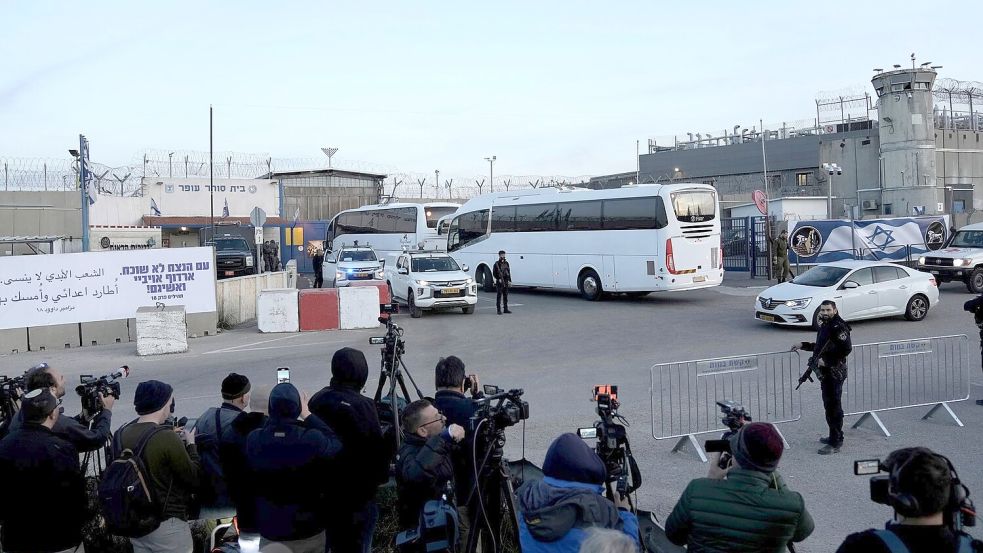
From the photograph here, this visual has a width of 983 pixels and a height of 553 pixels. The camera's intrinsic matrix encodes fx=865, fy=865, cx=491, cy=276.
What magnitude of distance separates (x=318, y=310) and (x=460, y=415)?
1521 cm

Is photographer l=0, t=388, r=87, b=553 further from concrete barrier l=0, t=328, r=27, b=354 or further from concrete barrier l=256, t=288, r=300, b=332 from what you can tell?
concrete barrier l=256, t=288, r=300, b=332

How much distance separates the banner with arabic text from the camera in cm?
1877

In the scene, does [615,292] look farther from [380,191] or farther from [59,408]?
[380,191]

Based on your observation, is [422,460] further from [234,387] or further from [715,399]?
[715,399]

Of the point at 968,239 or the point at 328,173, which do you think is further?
the point at 328,173

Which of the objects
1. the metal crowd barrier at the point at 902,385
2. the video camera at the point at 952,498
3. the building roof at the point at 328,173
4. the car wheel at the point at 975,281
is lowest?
the metal crowd barrier at the point at 902,385

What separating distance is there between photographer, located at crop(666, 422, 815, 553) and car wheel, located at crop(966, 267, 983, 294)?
24.2 metres

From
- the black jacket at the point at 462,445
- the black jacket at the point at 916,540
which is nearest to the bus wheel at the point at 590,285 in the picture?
the black jacket at the point at 462,445

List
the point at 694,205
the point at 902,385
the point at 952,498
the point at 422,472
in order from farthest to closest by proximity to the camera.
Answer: the point at 694,205, the point at 902,385, the point at 422,472, the point at 952,498

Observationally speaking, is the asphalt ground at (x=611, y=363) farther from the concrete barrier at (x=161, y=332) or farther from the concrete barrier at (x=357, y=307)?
the concrete barrier at (x=357, y=307)

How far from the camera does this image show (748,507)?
419 centimetres

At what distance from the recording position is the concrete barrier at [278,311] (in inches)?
806

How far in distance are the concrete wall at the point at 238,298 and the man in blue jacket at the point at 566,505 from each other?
18.3m

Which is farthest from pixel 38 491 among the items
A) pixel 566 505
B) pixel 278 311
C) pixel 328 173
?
pixel 328 173
